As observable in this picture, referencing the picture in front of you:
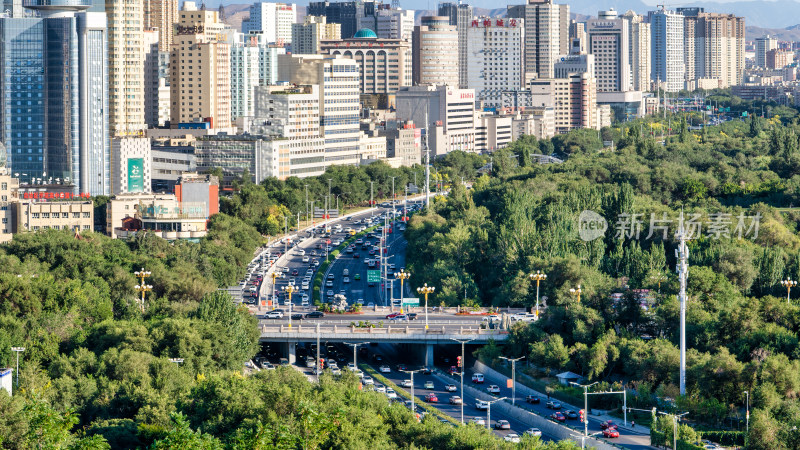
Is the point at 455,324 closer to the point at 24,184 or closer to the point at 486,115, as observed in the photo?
the point at 24,184

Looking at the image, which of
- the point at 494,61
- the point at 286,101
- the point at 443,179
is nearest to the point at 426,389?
the point at 286,101

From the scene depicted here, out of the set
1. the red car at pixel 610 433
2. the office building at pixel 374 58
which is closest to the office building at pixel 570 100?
the office building at pixel 374 58

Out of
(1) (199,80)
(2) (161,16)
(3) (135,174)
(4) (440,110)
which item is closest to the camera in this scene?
(3) (135,174)

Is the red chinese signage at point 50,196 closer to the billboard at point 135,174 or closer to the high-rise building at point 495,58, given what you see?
Result: the billboard at point 135,174

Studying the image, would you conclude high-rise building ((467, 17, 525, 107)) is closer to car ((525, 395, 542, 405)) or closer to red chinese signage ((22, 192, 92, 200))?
red chinese signage ((22, 192, 92, 200))

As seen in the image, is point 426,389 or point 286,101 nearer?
point 426,389

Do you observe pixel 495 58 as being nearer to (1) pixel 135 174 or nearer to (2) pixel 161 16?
(2) pixel 161 16

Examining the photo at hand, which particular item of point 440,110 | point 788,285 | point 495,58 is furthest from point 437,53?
point 788,285
